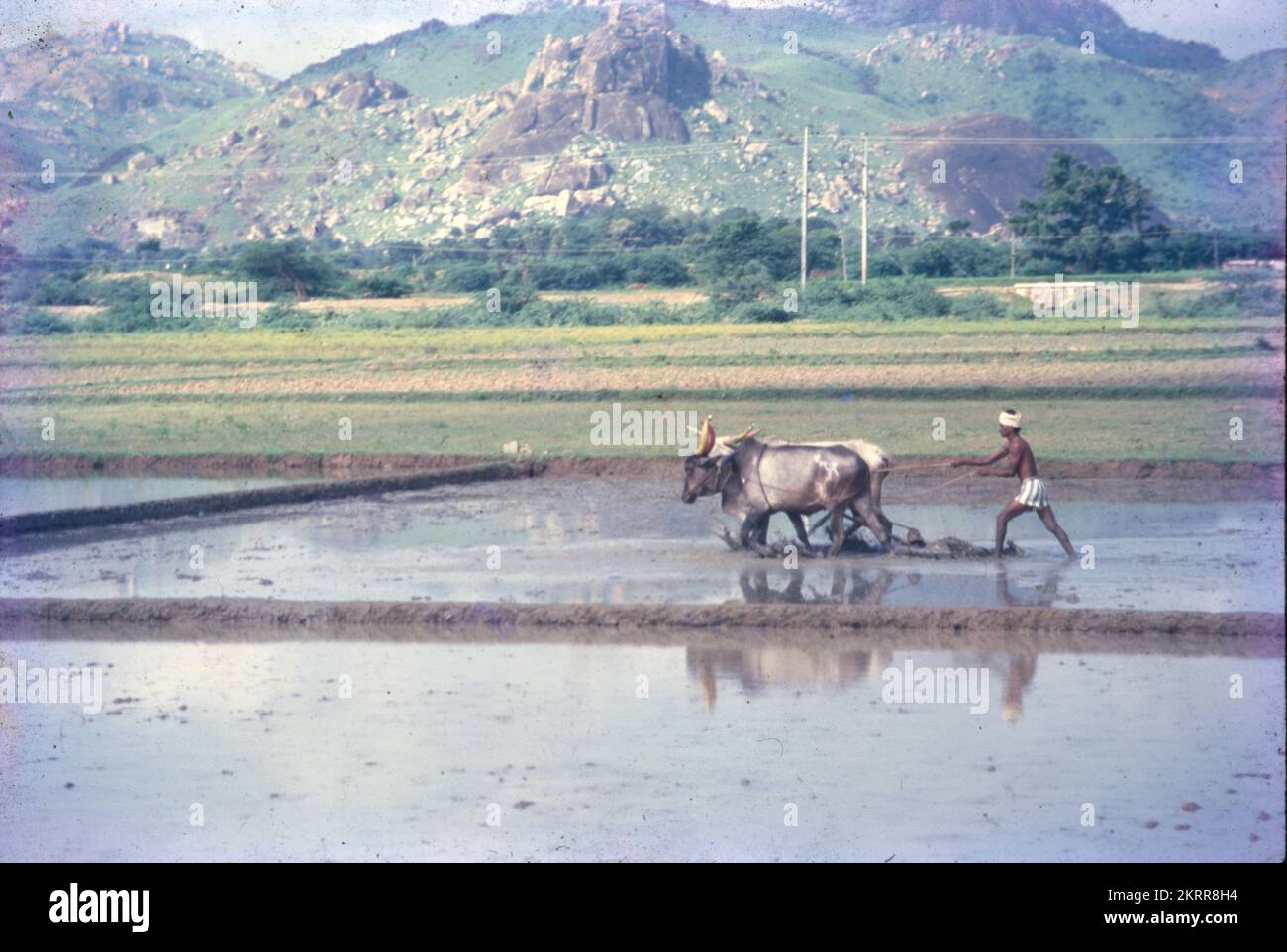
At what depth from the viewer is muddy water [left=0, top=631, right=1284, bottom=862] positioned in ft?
22.5

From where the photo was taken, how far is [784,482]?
42.4 ft

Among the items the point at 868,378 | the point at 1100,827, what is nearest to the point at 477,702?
the point at 1100,827

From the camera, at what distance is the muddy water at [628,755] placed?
22.5 feet

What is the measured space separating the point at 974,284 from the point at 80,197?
48972 mm

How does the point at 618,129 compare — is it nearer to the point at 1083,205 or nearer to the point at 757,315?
the point at 1083,205

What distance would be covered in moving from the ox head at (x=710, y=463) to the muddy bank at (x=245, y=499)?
5383 millimetres

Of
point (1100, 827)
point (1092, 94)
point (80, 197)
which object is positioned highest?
point (1092, 94)

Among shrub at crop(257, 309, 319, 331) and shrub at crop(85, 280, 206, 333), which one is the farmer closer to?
shrub at crop(257, 309, 319, 331)

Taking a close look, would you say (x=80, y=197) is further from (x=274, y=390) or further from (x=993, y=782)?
(x=993, y=782)

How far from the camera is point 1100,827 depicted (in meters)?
6.85

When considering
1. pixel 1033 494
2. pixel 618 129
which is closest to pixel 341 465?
pixel 1033 494

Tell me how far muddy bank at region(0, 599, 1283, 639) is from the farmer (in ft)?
6.86
